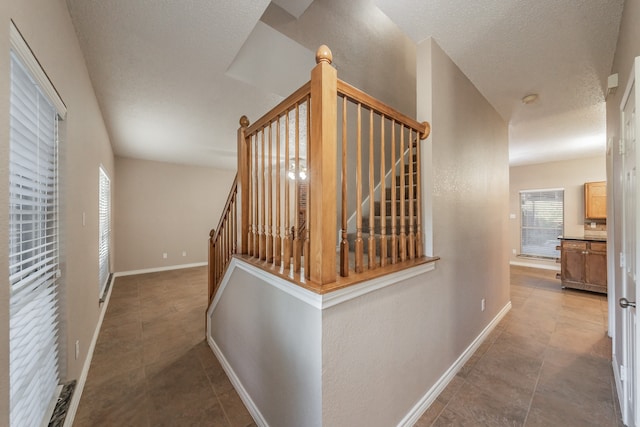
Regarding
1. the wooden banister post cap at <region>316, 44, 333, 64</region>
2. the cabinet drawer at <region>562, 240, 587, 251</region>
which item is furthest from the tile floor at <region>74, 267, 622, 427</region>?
the wooden banister post cap at <region>316, 44, 333, 64</region>

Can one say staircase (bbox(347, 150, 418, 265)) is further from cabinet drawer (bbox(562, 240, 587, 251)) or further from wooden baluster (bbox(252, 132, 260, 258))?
cabinet drawer (bbox(562, 240, 587, 251))

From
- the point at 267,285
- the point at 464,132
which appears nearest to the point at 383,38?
the point at 464,132

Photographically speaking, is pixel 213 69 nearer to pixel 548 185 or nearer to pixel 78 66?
pixel 78 66

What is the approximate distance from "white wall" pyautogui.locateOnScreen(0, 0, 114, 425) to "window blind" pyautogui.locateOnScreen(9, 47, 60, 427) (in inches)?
4.1

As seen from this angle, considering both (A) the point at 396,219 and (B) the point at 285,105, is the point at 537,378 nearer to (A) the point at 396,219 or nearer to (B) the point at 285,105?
(A) the point at 396,219

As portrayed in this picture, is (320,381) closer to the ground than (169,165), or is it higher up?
closer to the ground

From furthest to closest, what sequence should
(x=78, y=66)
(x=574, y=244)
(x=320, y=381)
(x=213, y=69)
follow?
(x=574, y=244) < (x=213, y=69) < (x=78, y=66) < (x=320, y=381)

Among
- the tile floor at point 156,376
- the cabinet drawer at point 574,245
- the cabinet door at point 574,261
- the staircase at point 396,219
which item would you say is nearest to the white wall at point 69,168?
the tile floor at point 156,376

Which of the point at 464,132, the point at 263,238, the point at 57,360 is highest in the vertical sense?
the point at 464,132

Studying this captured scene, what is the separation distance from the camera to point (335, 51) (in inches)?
90.7

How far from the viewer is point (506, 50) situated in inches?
75.0

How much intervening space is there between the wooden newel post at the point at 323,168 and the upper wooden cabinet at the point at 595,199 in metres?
6.46

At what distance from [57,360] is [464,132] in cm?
342

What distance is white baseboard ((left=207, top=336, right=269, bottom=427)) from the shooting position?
1551 mm
